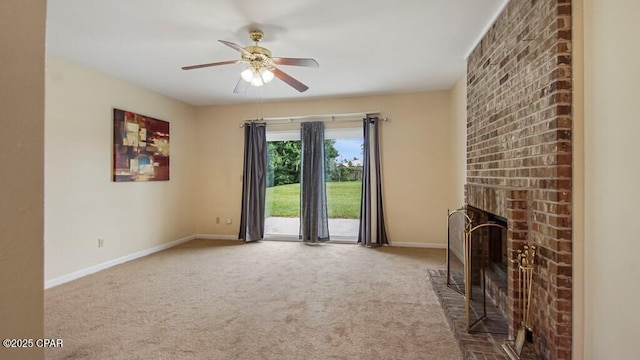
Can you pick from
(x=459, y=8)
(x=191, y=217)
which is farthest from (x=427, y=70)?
(x=191, y=217)

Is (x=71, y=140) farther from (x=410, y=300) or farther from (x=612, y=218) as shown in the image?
(x=612, y=218)

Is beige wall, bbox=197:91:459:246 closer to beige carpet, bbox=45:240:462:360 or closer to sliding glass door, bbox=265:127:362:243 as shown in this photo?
sliding glass door, bbox=265:127:362:243

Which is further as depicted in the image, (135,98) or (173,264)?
(135,98)

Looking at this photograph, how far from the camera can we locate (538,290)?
1741 mm

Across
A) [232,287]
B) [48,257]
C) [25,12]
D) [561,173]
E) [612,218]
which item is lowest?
[232,287]

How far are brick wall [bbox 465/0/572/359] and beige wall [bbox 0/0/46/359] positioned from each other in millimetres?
2053

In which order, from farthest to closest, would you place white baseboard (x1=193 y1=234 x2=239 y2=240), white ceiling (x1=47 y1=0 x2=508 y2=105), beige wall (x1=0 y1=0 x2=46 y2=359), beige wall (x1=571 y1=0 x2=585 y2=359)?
white baseboard (x1=193 y1=234 x2=239 y2=240) → white ceiling (x1=47 y1=0 x2=508 y2=105) → beige wall (x1=571 y1=0 x2=585 y2=359) → beige wall (x1=0 y1=0 x2=46 y2=359)

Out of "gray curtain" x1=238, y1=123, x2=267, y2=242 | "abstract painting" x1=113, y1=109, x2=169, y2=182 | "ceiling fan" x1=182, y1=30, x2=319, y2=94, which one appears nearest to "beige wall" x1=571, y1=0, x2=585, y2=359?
"ceiling fan" x1=182, y1=30, x2=319, y2=94

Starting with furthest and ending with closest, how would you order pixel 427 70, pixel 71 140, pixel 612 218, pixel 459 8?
pixel 427 70
pixel 71 140
pixel 459 8
pixel 612 218

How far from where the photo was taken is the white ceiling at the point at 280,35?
2275mm

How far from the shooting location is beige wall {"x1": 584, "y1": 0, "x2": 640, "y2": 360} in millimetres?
1241

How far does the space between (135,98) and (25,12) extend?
4.36 metres

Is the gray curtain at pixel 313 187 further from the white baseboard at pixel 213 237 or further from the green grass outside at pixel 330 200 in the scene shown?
the white baseboard at pixel 213 237

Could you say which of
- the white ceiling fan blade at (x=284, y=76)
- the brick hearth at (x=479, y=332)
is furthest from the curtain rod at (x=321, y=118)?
the brick hearth at (x=479, y=332)
